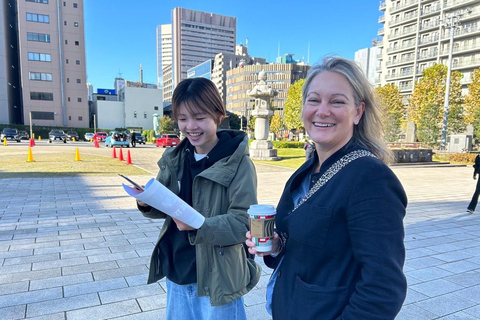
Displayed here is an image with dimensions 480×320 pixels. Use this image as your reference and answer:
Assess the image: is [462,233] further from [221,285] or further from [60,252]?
[60,252]

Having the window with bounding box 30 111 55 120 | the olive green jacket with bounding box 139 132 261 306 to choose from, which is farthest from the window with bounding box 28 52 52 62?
the olive green jacket with bounding box 139 132 261 306

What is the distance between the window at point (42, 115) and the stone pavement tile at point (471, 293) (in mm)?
60988

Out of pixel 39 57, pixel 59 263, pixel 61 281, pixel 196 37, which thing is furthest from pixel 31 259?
pixel 196 37

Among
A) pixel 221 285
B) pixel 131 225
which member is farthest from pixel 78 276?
pixel 221 285

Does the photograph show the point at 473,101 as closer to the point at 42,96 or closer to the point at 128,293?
the point at 128,293

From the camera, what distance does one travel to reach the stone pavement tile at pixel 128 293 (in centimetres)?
316

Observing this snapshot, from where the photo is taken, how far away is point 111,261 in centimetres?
410

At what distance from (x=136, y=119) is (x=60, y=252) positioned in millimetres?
64127

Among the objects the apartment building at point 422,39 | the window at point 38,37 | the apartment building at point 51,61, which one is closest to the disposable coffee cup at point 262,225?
the apartment building at point 422,39

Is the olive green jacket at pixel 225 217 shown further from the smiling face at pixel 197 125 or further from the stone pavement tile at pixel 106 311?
the stone pavement tile at pixel 106 311

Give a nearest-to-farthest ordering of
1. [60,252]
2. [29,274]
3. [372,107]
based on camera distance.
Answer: [372,107], [29,274], [60,252]

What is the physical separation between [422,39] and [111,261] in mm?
61662

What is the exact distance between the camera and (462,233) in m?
5.65

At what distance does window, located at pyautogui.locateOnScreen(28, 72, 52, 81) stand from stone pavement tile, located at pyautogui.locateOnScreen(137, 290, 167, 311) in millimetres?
60615
